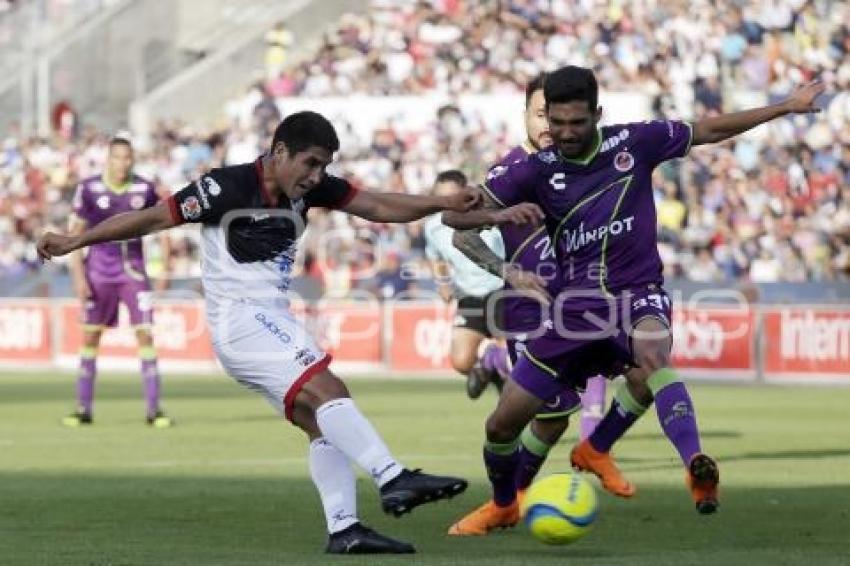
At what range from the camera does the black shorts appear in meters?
18.6

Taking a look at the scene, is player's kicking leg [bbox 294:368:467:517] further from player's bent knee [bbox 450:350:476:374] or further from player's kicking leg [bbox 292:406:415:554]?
player's bent knee [bbox 450:350:476:374]

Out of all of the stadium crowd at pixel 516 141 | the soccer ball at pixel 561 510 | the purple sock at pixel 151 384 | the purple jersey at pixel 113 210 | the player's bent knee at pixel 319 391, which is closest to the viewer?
the soccer ball at pixel 561 510

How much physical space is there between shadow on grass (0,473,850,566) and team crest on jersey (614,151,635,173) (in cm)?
189

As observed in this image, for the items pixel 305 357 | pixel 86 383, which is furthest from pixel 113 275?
pixel 305 357

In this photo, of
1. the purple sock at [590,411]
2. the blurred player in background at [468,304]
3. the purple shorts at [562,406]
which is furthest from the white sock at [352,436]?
the blurred player in background at [468,304]

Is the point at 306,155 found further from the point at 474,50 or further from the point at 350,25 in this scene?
the point at 350,25

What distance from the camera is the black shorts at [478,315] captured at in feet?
61.0

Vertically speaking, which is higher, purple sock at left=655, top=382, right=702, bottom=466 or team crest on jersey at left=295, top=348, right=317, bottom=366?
team crest on jersey at left=295, top=348, right=317, bottom=366

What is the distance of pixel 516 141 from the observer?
114 feet

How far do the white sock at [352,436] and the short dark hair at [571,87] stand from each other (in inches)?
72.8

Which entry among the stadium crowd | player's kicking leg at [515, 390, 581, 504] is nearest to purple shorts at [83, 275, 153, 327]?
player's kicking leg at [515, 390, 581, 504]

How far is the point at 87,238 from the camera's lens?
33.6ft

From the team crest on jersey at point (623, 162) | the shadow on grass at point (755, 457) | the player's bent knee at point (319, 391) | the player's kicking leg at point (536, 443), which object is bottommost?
the shadow on grass at point (755, 457)

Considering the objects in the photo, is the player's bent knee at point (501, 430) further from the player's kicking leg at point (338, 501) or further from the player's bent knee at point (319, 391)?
the player's bent knee at point (319, 391)
